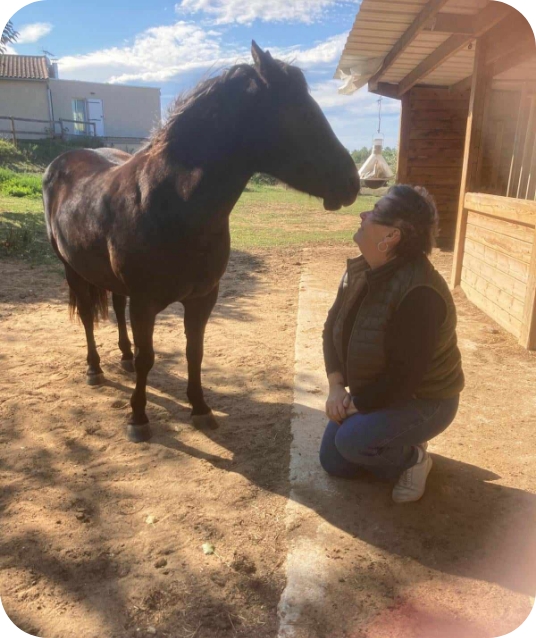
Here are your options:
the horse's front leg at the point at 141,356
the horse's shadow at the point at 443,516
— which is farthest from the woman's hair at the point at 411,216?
the horse's front leg at the point at 141,356

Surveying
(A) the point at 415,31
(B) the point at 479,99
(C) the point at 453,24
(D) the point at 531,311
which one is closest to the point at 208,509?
(D) the point at 531,311

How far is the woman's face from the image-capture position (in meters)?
1.94

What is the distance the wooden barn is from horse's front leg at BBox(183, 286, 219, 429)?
243 cm

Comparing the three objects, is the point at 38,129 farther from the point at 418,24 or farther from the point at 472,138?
the point at 418,24

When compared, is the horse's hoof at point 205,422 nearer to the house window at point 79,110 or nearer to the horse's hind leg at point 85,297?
the horse's hind leg at point 85,297

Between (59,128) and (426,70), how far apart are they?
1752cm

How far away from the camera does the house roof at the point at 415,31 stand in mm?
3700

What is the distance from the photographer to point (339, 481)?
7.84ft

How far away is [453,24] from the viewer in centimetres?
467

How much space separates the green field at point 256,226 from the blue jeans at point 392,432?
11.1 ft

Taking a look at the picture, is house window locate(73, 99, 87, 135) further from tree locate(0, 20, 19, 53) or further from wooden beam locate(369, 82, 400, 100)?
tree locate(0, 20, 19, 53)

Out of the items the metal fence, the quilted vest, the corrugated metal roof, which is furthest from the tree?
the metal fence

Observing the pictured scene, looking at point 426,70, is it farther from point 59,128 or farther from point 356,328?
point 59,128

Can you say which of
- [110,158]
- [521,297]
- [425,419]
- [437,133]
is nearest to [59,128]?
[437,133]
